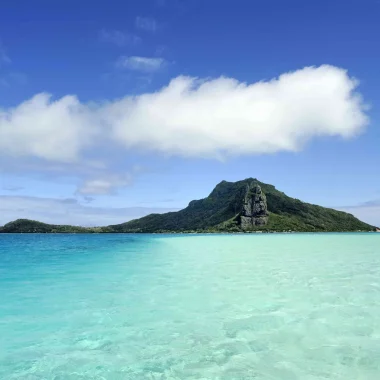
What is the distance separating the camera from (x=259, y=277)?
79.8ft

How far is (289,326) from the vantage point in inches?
488

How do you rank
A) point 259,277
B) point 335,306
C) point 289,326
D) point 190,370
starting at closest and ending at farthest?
point 190,370 < point 289,326 < point 335,306 < point 259,277

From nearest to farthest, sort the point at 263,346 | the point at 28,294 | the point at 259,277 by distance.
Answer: the point at 263,346 → the point at 28,294 → the point at 259,277

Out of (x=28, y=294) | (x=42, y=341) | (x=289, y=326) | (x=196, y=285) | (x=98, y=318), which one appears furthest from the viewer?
(x=196, y=285)

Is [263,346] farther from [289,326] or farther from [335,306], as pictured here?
[335,306]

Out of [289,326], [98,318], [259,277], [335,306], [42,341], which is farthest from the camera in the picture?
[259,277]

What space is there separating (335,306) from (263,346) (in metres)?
6.29

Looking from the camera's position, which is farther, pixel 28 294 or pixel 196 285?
pixel 196 285

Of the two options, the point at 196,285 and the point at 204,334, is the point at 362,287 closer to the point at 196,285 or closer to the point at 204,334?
the point at 196,285

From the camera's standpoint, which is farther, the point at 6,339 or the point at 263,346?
Answer: the point at 6,339

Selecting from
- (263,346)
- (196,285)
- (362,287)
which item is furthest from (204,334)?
(362,287)

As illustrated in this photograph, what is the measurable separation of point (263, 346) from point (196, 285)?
1127 cm

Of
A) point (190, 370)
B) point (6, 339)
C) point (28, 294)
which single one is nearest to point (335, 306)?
point (190, 370)

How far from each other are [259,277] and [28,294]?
541 inches
